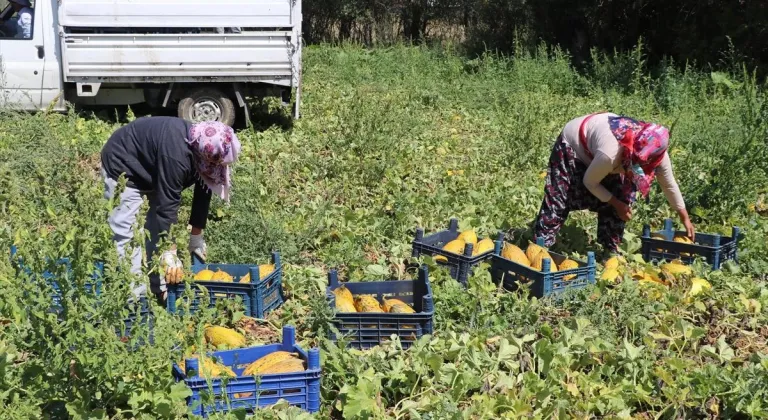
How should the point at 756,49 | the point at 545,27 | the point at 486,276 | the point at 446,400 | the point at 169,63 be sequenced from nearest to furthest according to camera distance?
the point at 446,400 → the point at 486,276 → the point at 169,63 → the point at 756,49 → the point at 545,27

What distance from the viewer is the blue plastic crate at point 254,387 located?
3.39m

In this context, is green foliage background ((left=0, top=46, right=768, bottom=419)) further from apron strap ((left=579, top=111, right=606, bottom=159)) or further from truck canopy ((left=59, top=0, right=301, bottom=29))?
truck canopy ((left=59, top=0, right=301, bottom=29))

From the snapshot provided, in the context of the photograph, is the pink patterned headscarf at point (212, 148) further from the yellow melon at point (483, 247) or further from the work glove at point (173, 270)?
the yellow melon at point (483, 247)

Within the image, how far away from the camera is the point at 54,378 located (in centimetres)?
326

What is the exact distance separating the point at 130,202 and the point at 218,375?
1.61 metres

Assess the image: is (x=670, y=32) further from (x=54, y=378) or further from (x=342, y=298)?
(x=54, y=378)

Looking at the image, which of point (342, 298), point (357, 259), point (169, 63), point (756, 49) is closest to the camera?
point (342, 298)

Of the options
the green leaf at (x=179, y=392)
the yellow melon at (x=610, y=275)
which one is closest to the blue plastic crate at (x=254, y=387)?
the green leaf at (x=179, y=392)

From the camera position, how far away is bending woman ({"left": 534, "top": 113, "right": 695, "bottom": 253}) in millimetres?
4996

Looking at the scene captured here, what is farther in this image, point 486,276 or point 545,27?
point 545,27

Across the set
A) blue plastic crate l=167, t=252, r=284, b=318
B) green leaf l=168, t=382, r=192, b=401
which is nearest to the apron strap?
blue plastic crate l=167, t=252, r=284, b=318

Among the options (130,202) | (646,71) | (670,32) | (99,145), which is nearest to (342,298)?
(130,202)

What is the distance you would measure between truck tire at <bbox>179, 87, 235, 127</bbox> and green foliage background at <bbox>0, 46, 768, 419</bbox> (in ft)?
1.82

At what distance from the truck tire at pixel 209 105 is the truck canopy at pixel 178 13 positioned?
34.4 inches
